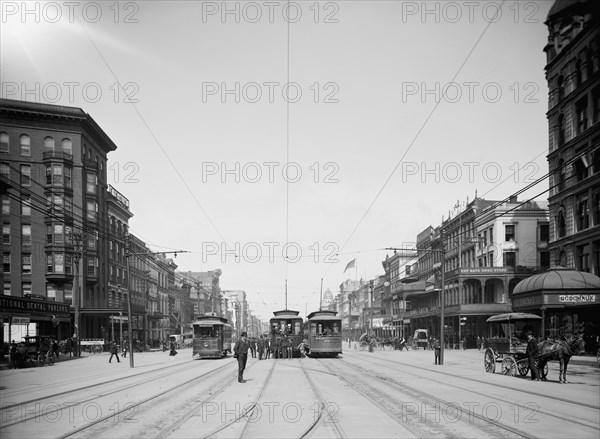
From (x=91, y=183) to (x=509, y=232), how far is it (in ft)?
142

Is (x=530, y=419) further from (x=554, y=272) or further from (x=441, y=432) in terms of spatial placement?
(x=554, y=272)

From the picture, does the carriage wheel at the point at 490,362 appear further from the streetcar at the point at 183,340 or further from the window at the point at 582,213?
the streetcar at the point at 183,340

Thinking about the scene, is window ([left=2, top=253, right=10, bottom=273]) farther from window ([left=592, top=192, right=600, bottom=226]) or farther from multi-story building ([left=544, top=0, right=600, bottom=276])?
window ([left=592, top=192, right=600, bottom=226])

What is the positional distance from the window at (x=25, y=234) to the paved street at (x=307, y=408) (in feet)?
122

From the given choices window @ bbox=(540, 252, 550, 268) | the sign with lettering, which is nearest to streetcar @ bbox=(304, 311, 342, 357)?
the sign with lettering

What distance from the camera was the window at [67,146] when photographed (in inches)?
2429

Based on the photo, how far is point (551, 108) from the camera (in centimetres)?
4988

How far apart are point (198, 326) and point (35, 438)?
3518 centimetres

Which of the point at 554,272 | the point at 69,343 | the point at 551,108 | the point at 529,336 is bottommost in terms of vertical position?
the point at 69,343

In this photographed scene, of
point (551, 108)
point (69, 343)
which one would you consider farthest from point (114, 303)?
point (551, 108)

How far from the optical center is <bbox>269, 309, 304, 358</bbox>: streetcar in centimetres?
4519

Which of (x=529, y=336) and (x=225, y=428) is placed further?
(x=529, y=336)

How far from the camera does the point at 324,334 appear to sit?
43.7 meters

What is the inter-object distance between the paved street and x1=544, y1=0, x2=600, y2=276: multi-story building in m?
22.4
